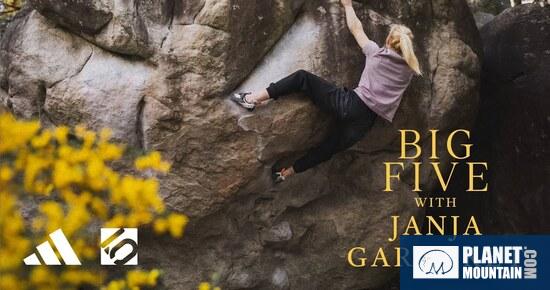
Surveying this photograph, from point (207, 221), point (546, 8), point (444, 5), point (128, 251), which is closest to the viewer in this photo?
point (128, 251)

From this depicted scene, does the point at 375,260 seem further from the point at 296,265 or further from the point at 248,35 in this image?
the point at 248,35

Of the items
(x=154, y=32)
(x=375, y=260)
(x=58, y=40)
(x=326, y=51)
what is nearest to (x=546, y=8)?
(x=326, y=51)

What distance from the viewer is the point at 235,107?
379cm

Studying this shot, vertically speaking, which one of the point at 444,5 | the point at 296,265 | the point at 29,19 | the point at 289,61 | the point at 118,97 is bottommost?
the point at 296,265

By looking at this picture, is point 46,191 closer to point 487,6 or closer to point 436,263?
point 436,263

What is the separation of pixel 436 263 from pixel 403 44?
64.1 inches

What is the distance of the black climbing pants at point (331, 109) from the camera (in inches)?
148

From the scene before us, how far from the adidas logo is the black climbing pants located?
85.1 inches

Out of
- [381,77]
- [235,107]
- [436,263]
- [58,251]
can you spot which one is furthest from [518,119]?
[58,251]

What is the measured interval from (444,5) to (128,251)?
119 inches

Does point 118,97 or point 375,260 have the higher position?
point 118,97

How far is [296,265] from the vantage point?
14.9ft

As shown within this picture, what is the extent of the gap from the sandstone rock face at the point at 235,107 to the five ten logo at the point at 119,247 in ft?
1.93

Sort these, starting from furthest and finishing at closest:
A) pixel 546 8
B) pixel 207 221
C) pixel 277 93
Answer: pixel 546 8 → pixel 207 221 → pixel 277 93
